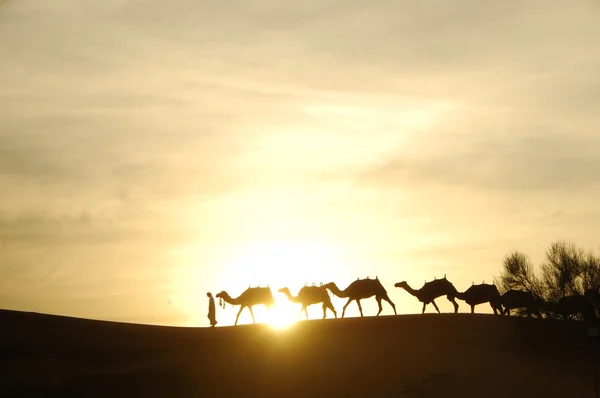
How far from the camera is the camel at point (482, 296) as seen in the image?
56.8 m

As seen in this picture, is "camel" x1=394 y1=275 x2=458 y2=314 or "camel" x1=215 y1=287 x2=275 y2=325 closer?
"camel" x1=215 y1=287 x2=275 y2=325

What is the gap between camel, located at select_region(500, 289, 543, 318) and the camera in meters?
55.2

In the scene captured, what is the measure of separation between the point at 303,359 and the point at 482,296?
41.3 ft

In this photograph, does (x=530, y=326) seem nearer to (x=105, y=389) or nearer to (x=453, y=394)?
(x=453, y=394)

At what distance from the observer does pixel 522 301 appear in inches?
2175

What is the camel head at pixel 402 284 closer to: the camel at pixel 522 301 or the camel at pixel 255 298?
the camel at pixel 522 301

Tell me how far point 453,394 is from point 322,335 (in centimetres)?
842

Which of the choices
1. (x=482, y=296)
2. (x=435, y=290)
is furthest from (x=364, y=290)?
(x=482, y=296)

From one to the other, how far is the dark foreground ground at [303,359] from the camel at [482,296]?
1.69 metres

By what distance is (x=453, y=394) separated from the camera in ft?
149

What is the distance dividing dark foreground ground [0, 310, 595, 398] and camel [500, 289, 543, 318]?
836 millimetres

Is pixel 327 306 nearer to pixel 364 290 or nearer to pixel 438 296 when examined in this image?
pixel 364 290

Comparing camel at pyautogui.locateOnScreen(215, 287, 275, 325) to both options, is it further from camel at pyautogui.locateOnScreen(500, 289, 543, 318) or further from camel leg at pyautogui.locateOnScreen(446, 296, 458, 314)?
camel at pyautogui.locateOnScreen(500, 289, 543, 318)

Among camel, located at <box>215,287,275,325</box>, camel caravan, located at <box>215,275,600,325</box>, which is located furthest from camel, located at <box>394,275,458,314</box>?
camel, located at <box>215,287,275,325</box>
